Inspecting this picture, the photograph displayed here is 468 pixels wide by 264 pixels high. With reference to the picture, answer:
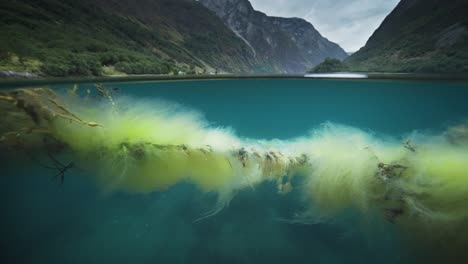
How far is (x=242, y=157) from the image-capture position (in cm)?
645

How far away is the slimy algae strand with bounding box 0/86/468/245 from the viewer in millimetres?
4688

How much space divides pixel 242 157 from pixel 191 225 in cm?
259

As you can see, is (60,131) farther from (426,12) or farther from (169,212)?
(426,12)

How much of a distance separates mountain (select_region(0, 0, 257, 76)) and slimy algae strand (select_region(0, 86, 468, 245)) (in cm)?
2603

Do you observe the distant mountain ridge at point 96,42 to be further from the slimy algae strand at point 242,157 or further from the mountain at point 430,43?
the mountain at point 430,43

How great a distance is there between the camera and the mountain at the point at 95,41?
32.0 m

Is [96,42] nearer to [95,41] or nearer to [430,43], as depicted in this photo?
[95,41]

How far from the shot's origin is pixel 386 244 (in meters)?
Answer: 4.16

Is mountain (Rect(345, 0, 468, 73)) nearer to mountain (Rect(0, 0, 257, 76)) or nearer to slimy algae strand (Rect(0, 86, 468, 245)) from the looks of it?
slimy algae strand (Rect(0, 86, 468, 245))

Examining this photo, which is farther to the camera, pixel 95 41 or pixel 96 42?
pixel 95 41

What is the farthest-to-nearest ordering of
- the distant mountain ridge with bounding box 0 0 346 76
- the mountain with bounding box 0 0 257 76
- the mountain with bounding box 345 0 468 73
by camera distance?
the mountain with bounding box 345 0 468 73
the mountain with bounding box 0 0 257 76
the distant mountain ridge with bounding box 0 0 346 76

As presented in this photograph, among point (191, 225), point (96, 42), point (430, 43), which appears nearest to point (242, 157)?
point (191, 225)

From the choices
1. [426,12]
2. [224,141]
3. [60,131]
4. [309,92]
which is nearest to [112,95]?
[60,131]

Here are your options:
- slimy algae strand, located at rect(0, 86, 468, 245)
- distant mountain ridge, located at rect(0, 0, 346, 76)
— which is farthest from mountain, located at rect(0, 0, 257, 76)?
slimy algae strand, located at rect(0, 86, 468, 245)
